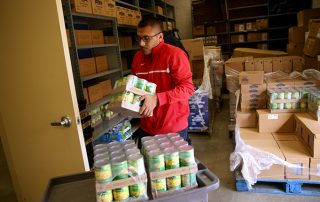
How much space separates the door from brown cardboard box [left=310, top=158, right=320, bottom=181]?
1.97 metres

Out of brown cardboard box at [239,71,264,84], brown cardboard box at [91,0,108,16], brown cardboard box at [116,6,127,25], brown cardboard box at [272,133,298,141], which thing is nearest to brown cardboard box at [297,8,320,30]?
brown cardboard box at [239,71,264,84]

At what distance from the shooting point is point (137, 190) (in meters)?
0.94

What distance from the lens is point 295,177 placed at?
98.3 inches

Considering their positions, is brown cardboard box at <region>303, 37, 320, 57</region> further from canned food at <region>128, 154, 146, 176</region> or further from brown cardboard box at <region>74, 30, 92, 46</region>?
canned food at <region>128, 154, 146, 176</region>

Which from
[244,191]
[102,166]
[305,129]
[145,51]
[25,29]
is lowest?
[244,191]

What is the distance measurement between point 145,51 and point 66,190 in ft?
3.50

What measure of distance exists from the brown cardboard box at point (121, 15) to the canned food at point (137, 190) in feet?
9.85

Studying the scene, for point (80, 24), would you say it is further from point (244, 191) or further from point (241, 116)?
point (244, 191)

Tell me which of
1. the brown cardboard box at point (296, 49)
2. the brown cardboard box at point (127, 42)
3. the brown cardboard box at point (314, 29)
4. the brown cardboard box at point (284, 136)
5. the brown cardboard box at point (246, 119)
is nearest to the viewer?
the brown cardboard box at point (284, 136)

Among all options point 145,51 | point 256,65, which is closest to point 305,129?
point 256,65

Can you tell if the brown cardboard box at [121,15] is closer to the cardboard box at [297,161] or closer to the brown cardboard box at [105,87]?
the brown cardboard box at [105,87]

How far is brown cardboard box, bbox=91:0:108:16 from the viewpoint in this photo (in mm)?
2865

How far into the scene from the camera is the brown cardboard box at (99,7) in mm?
2865

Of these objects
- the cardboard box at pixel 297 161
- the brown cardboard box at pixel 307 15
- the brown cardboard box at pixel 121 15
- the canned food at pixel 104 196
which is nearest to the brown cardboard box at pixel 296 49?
→ the brown cardboard box at pixel 307 15
